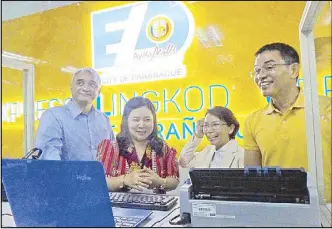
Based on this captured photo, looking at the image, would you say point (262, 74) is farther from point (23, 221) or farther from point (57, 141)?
point (23, 221)

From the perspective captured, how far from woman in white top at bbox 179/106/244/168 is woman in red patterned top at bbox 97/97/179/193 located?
0.31ft

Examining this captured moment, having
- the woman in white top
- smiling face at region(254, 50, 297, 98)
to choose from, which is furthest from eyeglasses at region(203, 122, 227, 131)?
smiling face at region(254, 50, 297, 98)

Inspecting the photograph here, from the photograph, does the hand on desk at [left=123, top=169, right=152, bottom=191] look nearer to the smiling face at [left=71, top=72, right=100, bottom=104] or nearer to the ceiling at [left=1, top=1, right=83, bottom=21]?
the smiling face at [left=71, top=72, right=100, bottom=104]

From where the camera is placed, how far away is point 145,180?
1.62 meters

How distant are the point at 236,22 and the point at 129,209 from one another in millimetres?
1104

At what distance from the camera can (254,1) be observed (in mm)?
1608

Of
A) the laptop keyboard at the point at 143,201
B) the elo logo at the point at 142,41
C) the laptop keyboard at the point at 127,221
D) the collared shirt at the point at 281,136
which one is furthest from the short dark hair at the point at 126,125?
the collared shirt at the point at 281,136

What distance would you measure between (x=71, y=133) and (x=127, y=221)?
56 cm

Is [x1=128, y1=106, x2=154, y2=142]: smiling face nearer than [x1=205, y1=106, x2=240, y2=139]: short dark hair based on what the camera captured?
No

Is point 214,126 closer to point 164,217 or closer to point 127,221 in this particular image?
point 164,217

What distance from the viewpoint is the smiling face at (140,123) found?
164 centimetres

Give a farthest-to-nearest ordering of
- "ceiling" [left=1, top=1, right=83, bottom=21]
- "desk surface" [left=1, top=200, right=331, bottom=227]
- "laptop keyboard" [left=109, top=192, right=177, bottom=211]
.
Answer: "ceiling" [left=1, top=1, right=83, bottom=21] < "laptop keyboard" [left=109, top=192, right=177, bottom=211] < "desk surface" [left=1, top=200, right=331, bottom=227]

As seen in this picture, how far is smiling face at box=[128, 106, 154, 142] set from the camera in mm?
1641

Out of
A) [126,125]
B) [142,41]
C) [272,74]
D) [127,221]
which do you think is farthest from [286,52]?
[127,221]
